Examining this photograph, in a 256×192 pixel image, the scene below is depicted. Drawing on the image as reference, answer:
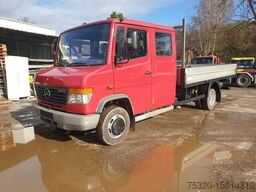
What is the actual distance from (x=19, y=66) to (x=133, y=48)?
845 cm

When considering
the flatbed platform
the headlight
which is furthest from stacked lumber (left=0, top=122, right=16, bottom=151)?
the flatbed platform

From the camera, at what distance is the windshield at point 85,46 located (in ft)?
17.3

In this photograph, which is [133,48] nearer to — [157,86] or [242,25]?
[157,86]

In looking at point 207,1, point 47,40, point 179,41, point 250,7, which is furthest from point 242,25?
point 179,41

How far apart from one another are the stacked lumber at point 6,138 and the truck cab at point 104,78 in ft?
3.09

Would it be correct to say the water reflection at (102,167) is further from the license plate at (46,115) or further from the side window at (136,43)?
the side window at (136,43)

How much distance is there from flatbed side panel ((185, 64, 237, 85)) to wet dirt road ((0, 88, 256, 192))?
1.37 m

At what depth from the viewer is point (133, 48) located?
18.1 feet

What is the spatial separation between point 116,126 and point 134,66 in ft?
4.26

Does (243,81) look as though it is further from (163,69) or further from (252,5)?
(163,69)

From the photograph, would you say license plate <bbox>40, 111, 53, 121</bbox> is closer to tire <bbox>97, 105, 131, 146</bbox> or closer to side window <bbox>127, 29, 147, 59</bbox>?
tire <bbox>97, 105, 131, 146</bbox>

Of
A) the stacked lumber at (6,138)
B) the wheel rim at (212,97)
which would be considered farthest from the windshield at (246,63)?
the stacked lumber at (6,138)

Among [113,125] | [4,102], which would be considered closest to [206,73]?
[113,125]

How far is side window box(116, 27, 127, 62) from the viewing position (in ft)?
17.3
